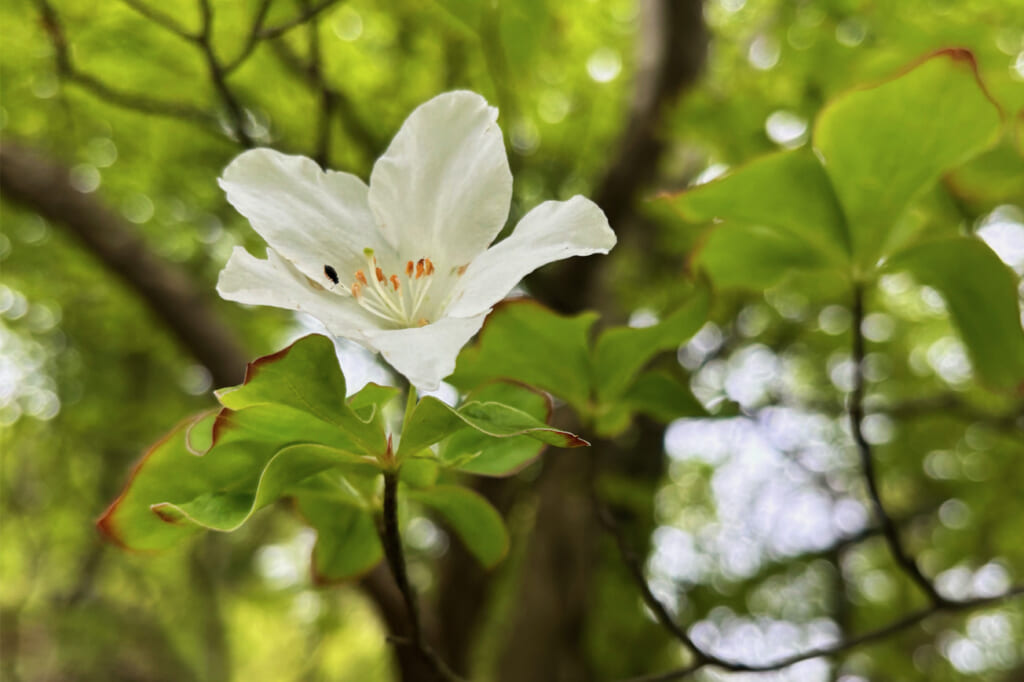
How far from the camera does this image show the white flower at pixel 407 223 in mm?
418

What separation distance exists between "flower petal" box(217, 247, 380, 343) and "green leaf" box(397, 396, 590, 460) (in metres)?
0.05

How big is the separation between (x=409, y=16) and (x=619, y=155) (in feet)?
1.89

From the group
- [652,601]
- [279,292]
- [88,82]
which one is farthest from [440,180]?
[88,82]

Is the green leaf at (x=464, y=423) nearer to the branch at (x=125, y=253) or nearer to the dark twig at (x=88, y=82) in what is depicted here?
the dark twig at (x=88, y=82)

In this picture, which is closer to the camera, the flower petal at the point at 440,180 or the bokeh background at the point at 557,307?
the flower petal at the point at 440,180

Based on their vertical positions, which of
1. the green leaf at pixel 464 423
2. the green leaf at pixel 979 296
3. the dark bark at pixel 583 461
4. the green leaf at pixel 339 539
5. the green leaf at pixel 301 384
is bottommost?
the dark bark at pixel 583 461

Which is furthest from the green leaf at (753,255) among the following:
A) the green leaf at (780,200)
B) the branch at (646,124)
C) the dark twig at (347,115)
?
the branch at (646,124)

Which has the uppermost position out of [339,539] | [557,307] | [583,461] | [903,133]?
[903,133]

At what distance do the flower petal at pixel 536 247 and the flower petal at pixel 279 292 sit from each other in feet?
0.19

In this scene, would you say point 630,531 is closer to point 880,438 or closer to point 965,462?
point 880,438

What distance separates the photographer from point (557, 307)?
146 centimetres

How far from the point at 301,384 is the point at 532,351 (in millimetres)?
240

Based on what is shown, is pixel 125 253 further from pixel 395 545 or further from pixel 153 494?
pixel 395 545

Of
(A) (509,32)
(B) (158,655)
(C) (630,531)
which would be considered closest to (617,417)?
(A) (509,32)
